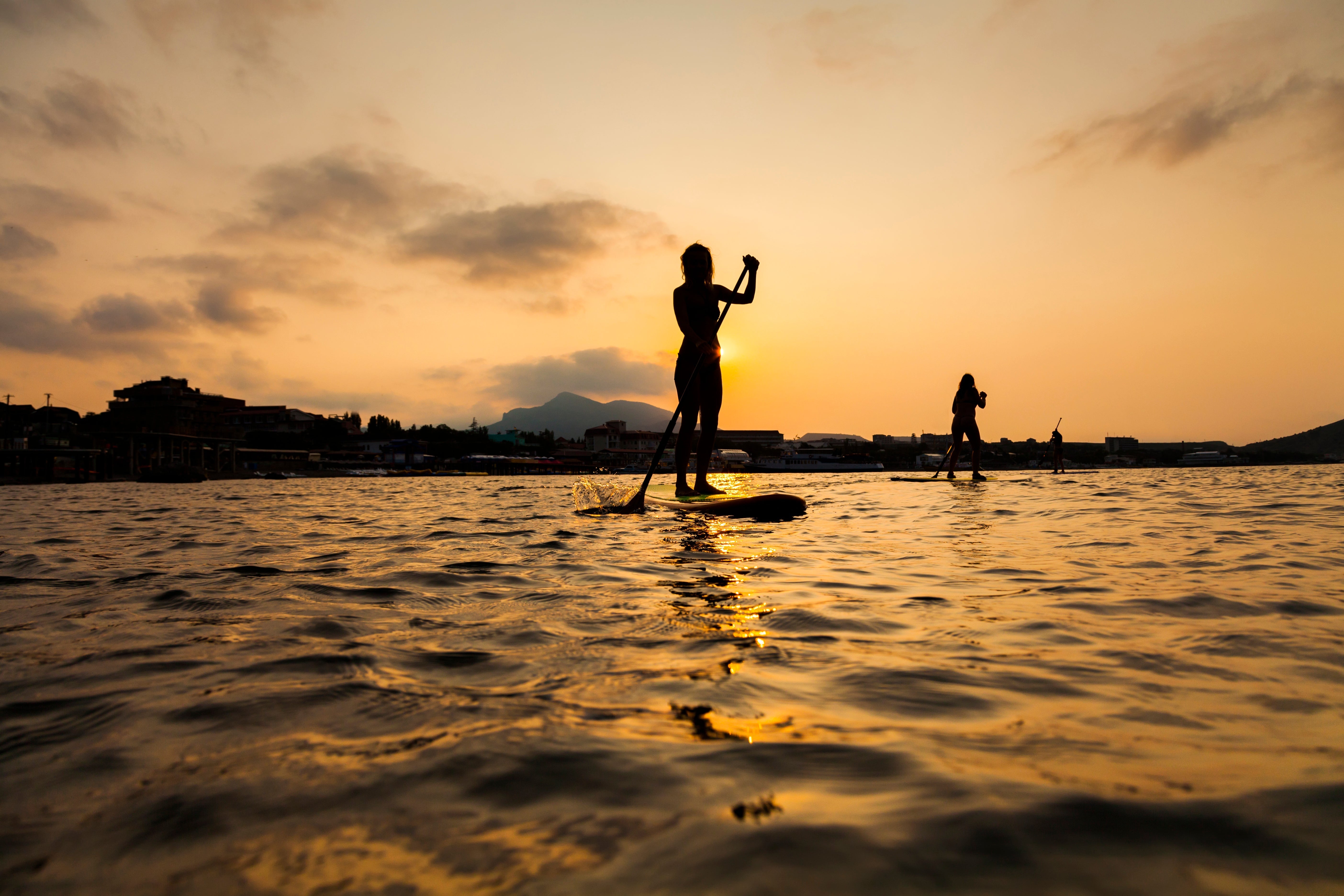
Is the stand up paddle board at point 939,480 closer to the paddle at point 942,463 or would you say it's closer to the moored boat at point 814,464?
the paddle at point 942,463

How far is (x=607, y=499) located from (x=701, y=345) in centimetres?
304

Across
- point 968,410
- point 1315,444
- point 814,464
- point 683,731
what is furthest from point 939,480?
point 1315,444

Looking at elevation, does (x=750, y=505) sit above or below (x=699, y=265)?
below

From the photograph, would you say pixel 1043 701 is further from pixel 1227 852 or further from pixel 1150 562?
pixel 1150 562

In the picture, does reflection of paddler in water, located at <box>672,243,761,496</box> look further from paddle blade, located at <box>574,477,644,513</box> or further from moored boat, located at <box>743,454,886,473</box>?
moored boat, located at <box>743,454,886,473</box>

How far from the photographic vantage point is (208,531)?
26.5 feet

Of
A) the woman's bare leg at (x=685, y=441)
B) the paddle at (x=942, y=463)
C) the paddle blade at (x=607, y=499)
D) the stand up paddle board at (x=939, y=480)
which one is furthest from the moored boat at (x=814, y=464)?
the woman's bare leg at (x=685, y=441)

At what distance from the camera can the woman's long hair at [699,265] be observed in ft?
31.4

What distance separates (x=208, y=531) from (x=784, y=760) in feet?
29.0

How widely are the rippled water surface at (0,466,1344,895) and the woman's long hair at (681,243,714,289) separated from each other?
6.07 metres

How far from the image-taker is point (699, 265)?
9602mm

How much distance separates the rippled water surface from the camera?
1116 millimetres

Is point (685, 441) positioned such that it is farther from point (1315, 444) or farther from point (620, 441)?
point (1315, 444)

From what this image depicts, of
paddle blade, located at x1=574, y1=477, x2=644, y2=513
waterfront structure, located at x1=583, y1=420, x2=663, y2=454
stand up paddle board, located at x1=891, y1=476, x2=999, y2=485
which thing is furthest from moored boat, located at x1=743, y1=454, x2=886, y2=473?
paddle blade, located at x1=574, y1=477, x2=644, y2=513
